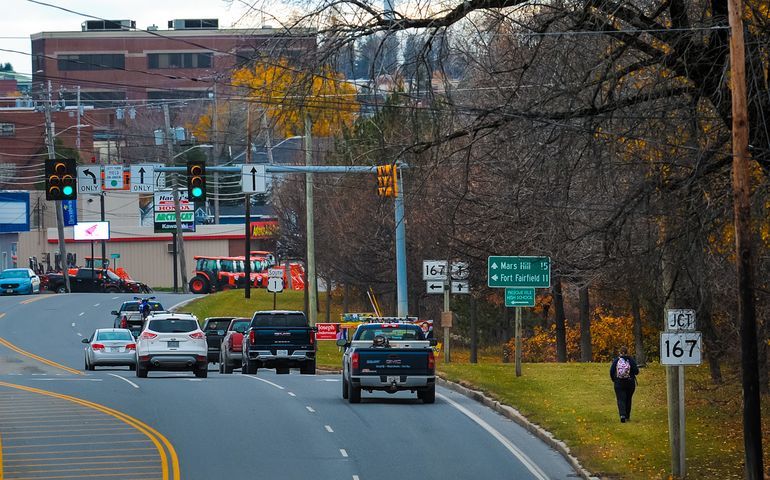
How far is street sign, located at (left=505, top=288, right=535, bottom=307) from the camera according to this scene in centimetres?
3556

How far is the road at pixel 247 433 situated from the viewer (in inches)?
824

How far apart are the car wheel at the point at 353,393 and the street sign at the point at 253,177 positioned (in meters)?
9.83

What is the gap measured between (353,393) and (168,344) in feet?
32.0

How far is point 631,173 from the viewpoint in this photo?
21641mm

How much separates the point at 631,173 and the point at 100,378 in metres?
20.9

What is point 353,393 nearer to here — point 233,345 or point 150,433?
point 150,433

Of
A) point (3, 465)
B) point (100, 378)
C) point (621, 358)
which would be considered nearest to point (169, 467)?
point (3, 465)

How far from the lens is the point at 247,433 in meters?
25.0

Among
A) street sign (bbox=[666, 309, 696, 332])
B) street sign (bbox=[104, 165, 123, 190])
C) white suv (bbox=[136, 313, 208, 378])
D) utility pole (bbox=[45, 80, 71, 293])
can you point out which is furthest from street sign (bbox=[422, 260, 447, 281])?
utility pole (bbox=[45, 80, 71, 293])

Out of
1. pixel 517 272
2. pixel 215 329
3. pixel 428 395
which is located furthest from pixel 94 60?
pixel 428 395

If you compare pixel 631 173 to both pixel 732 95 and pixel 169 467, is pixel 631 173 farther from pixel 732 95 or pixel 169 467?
pixel 169 467

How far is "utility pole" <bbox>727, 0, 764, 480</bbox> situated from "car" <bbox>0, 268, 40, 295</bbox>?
76.4 m

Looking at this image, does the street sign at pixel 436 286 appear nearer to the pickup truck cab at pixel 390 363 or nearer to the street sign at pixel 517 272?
the street sign at pixel 517 272

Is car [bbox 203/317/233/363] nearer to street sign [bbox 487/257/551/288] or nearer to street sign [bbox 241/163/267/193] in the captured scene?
street sign [bbox 241/163/267/193]
